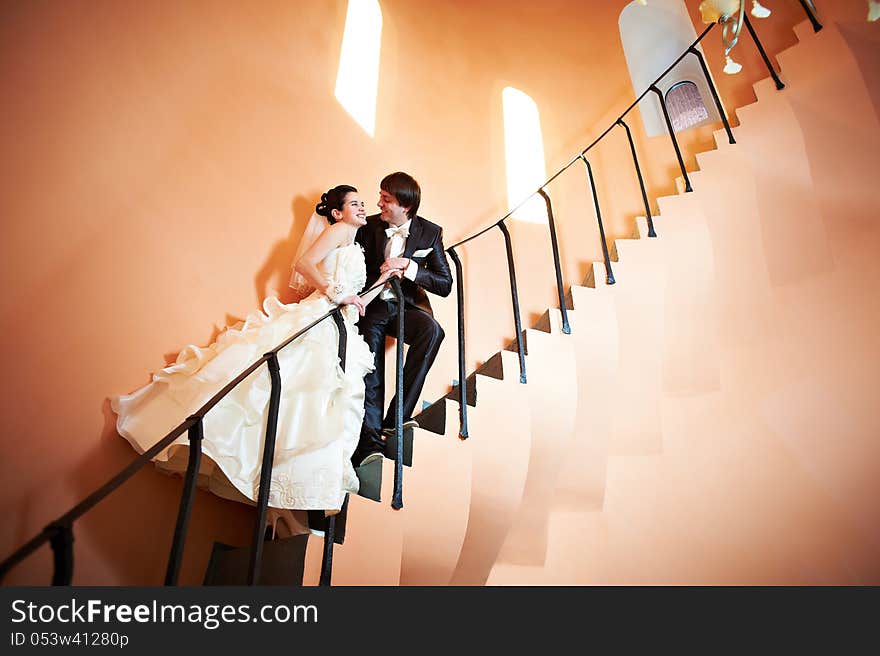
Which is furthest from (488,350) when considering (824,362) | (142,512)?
(142,512)

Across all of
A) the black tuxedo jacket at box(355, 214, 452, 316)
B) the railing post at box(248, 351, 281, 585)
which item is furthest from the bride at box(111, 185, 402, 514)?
the black tuxedo jacket at box(355, 214, 452, 316)

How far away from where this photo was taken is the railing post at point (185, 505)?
71.7 inches

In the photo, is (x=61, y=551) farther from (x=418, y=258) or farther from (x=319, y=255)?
(x=418, y=258)

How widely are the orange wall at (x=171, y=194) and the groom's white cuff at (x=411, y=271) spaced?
2.64ft

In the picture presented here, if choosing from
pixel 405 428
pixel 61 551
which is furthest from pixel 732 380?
pixel 61 551

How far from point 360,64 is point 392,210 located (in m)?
1.65

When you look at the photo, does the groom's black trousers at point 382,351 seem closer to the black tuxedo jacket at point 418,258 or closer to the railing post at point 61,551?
the black tuxedo jacket at point 418,258

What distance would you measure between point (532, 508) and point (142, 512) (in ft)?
7.05

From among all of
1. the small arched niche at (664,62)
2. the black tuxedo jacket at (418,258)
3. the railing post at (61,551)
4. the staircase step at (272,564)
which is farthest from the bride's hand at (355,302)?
the small arched niche at (664,62)

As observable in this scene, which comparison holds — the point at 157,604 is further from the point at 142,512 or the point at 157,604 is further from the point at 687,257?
the point at 687,257

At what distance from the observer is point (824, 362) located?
3.92m

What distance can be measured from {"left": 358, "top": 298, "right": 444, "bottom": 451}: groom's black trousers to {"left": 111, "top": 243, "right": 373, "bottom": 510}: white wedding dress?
1.18ft

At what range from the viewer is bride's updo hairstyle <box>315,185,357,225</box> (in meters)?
3.73

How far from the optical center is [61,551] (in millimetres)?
1503
